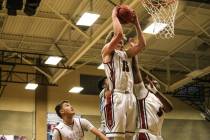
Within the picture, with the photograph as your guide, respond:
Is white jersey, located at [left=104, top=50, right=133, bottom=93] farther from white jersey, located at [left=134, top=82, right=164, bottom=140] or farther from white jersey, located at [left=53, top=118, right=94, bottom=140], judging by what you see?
white jersey, located at [left=53, top=118, right=94, bottom=140]

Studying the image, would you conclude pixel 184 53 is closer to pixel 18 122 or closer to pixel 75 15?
pixel 75 15

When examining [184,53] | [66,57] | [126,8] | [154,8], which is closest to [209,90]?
[184,53]

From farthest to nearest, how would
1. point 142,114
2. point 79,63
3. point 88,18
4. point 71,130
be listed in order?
point 79,63 < point 88,18 < point 71,130 < point 142,114

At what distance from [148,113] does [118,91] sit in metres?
0.46

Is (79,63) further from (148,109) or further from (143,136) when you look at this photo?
(143,136)

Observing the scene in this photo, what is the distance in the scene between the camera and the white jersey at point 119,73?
480cm

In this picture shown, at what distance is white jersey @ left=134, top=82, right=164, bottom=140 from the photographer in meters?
4.89

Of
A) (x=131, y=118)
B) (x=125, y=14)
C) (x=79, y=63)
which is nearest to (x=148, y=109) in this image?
(x=131, y=118)

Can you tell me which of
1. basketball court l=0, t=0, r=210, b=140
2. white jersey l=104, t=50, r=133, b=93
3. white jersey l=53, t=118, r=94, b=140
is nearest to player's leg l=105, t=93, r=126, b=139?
white jersey l=104, t=50, r=133, b=93

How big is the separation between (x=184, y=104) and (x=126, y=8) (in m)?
15.9

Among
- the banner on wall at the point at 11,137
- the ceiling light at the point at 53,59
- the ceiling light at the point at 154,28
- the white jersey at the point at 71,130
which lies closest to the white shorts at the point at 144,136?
the white jersey at the point at 71,130

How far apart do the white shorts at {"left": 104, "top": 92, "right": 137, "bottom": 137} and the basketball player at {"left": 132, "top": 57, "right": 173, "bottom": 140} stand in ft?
0.33

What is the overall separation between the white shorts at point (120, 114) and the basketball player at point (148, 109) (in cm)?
10

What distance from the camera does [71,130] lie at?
6.54m
